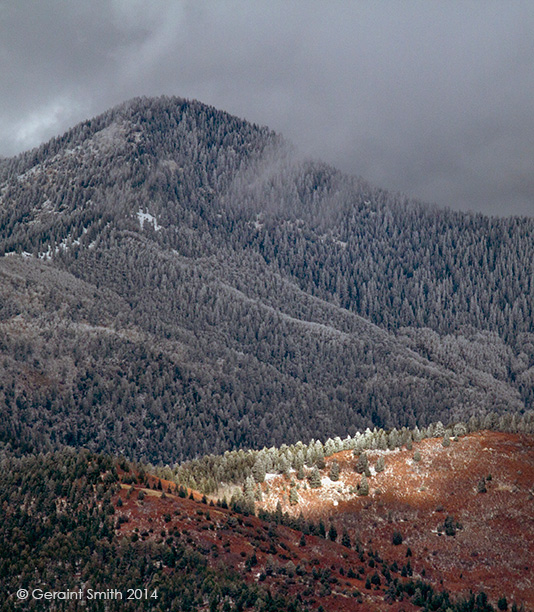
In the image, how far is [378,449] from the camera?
108625 mm

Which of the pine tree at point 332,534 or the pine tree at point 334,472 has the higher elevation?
the pine tree at point 334,472

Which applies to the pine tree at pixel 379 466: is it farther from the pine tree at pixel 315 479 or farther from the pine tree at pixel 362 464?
the pine tree at pixel 315 479

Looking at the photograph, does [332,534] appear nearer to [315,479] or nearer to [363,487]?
[363,487]

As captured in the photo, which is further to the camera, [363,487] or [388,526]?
[363,487]

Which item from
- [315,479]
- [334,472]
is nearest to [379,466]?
[334,472]

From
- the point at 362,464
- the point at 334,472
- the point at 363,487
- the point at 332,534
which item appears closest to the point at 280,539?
the point at 332,534

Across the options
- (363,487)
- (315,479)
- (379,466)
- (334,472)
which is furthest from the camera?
(379,466)

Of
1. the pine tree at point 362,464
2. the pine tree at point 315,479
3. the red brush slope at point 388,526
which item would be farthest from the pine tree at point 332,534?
the pine tree at point 362,464

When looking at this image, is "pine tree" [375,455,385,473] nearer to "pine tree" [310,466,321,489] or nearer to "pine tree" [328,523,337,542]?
"pine tree" [310,466,321,489]

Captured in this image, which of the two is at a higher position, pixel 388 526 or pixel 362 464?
pixel 362 464
